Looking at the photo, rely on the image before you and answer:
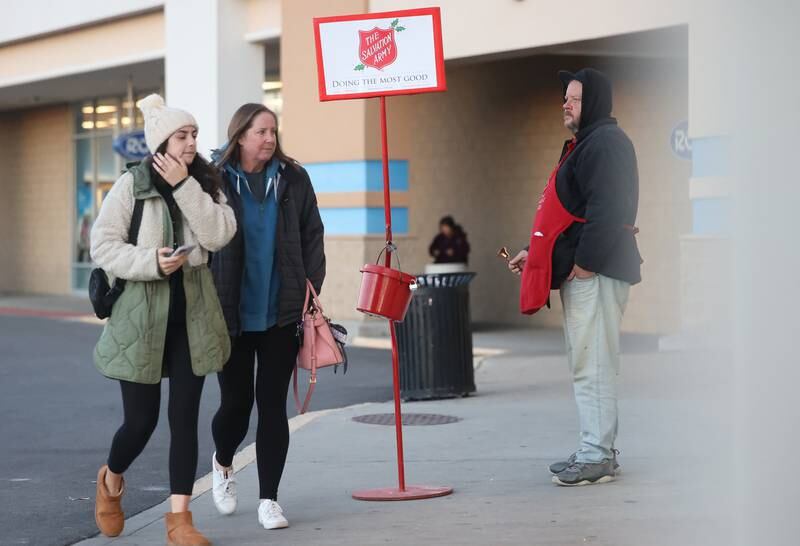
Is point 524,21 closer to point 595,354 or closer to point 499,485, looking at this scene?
point 595,354

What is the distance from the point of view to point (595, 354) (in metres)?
6.80

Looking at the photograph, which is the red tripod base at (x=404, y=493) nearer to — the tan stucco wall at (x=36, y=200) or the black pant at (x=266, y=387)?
the black pant at (x=266, y=387)

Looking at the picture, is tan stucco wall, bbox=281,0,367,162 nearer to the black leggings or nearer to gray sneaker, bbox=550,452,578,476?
gray sneaker, bbox=550,452,578,476

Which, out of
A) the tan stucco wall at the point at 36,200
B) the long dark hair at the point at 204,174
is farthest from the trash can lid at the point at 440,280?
the tan stucco wall at the point at 36,200

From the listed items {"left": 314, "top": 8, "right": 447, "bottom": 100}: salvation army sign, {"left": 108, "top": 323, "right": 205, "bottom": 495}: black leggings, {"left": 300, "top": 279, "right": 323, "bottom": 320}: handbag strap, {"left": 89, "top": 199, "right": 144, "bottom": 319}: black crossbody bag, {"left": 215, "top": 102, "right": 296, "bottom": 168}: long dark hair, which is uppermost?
{"left": 314, "top": 8, "right": 447, "bottom": 100}: salvation army sign

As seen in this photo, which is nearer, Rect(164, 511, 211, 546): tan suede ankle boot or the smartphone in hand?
the smartphone in hand

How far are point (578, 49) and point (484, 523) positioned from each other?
38.5 ft

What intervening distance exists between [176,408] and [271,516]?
0.71 metres

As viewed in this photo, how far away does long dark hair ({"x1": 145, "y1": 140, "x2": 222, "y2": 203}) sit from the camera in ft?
19.0

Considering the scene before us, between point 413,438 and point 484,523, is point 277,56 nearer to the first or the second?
point 413,438

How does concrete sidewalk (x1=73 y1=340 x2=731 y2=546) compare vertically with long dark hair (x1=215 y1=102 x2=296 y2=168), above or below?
below

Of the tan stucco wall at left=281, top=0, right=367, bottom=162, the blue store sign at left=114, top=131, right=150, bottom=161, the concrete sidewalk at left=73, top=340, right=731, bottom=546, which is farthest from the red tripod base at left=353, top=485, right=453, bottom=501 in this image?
the blue store sign at left=114, top=131, right=150, bottom=161

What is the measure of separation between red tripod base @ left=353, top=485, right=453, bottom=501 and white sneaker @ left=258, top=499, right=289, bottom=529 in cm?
69

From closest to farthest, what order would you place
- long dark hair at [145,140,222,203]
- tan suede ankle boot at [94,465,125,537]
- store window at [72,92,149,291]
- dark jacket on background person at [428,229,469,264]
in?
long dark hair at [145,140,222,203] < tan suede ankle boot at [94,465,125,537] < dark jacket on background person at [428,229,469,264] < store window at [72,92,149,291]
